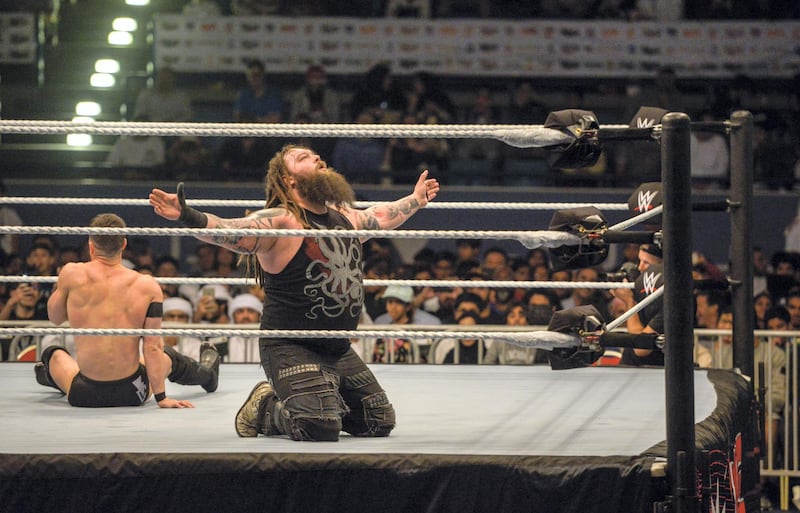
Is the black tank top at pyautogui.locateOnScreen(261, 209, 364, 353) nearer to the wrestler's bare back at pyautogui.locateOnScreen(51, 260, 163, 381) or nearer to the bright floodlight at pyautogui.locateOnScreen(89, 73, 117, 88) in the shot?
the wrestler's bare back at pyautogui.locateOnScreen(51, 260, 163, 381)

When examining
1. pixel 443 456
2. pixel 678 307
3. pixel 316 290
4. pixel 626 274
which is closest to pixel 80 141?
pixel 316 290

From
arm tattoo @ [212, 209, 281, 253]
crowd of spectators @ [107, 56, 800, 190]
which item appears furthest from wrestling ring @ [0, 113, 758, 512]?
crowd of spectators @ [107, 56, 800, 190]

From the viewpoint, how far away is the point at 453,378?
445cm

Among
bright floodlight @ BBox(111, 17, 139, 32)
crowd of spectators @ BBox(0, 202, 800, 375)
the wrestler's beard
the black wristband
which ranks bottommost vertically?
crowd of spectators @ BBox(0, 202, 800, 375)

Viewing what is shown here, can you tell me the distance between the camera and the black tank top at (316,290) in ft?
10.6

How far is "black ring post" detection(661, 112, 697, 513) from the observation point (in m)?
2.45

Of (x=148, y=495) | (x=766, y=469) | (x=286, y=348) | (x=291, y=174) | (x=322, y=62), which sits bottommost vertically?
(x=766, y=469)

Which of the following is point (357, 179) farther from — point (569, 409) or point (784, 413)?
point (569, 409)

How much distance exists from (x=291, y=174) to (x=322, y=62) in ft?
22.0

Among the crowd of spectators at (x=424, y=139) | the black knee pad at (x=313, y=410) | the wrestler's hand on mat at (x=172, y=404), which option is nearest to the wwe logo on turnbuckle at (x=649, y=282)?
the black knee pad at (x=313, y=410)

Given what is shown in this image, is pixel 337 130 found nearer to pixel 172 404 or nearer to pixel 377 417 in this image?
pixel 377 417

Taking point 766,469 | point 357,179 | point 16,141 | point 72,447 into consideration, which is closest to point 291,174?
point 72,447

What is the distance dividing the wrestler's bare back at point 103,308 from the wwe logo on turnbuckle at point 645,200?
5.66 ft

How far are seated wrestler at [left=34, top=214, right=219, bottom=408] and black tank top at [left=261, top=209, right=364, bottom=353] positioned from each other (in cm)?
65
